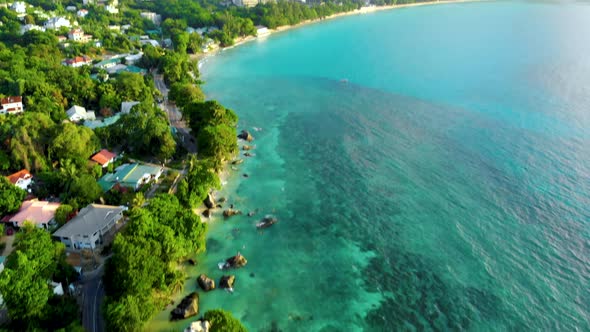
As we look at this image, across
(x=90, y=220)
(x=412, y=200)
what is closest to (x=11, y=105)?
(x=90, y=220)

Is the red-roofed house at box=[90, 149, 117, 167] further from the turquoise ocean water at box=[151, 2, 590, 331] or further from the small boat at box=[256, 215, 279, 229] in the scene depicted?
the small boat at box=[256, 215, 279, 229]

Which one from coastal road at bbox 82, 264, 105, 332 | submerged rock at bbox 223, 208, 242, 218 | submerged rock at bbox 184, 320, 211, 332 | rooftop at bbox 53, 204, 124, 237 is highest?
rooftop at bbox 53, 204, 124, 237

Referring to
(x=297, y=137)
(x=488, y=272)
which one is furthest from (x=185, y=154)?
(x=488, y=272)

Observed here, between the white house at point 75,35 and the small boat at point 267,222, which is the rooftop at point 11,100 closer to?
the small boat at point 267,222

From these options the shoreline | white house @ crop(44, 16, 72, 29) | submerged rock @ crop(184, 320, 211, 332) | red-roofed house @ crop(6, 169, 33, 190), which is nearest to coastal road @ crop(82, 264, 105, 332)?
submerged rock @ crop(184, 320, 211, 332)

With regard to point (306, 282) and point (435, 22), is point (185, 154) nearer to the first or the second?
point (306, 282)

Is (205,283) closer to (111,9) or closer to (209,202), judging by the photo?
(209,202)
